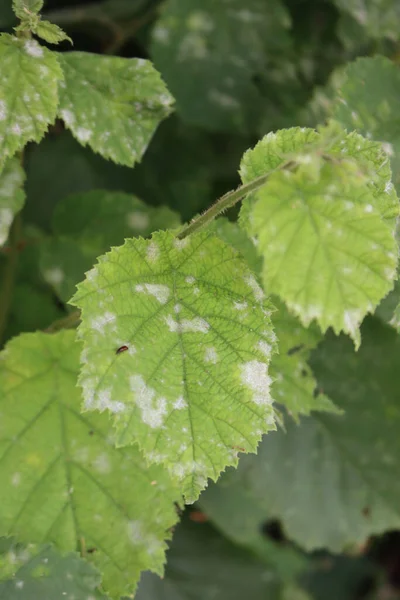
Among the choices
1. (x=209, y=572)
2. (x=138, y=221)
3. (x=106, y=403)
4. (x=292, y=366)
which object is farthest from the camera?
(x=209, y=572)

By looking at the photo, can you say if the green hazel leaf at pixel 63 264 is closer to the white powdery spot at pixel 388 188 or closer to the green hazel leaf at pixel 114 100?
A: the green hazel leaf at pixel 114 100

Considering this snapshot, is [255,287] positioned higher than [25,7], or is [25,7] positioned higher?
[25,7]

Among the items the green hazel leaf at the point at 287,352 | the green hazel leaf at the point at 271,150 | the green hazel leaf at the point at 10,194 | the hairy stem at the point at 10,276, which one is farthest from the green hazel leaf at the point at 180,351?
the hairy stem at the point at 10,276

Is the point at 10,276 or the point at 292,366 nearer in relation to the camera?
the point at 292,366

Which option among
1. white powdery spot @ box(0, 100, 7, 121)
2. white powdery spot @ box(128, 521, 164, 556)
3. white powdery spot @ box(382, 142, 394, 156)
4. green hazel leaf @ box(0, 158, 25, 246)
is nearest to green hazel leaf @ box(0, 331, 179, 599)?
white powdery spot @ box(128, 521, 164, 556)

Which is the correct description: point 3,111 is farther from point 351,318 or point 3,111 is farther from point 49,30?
point 351,318

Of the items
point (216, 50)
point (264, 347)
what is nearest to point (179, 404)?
point (264, 347)

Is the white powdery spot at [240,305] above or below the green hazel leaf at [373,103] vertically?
below

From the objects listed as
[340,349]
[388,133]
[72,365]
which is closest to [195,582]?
[340,349]
